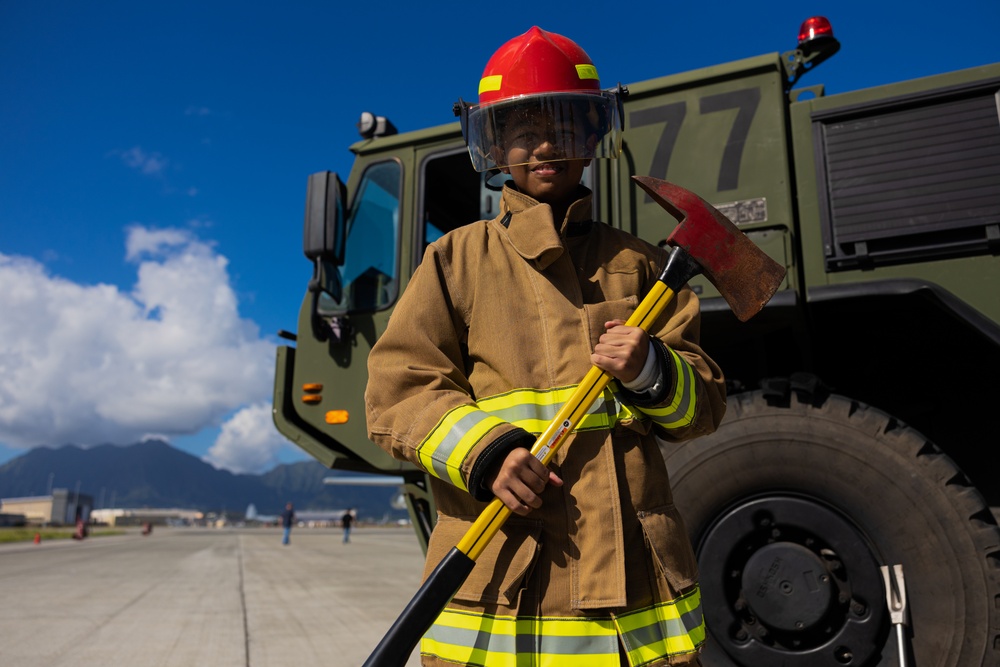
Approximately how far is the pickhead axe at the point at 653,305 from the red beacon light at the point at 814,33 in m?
2.21

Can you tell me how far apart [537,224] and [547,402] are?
395mm

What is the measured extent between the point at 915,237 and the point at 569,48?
1.91m

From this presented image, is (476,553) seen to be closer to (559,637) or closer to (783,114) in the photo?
(559,637)

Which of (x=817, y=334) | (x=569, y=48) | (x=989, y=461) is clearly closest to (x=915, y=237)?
(x=817, y=334)

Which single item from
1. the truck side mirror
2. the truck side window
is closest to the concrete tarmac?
the truck side mirror

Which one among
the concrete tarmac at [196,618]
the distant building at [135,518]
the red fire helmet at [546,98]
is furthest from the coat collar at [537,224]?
the distant building at [135,518]

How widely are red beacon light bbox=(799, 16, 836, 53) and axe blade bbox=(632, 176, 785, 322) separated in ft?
7.26

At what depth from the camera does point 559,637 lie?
128cm

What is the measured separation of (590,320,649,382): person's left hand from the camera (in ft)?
4.43

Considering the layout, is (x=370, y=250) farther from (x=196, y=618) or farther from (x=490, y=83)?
(x=196, y=618)

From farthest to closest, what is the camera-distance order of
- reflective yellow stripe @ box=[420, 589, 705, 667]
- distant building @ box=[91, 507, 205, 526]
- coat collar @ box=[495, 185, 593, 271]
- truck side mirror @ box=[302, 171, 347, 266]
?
distant building @ box=[91, 507, 205, 526] → truck side mirror @ box=[302, 171, 347, 266] → coat collar @ box=[495, 185, 593, 271] → reflective yellow stripe @ box=[420, 589, 705, 667]

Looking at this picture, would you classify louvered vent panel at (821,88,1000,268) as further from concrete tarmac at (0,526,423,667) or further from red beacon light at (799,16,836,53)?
concrete tarmac at (0,526,423,667)

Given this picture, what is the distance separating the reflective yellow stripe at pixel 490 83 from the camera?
1724mm

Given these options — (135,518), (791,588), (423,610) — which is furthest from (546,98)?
(135,518)
